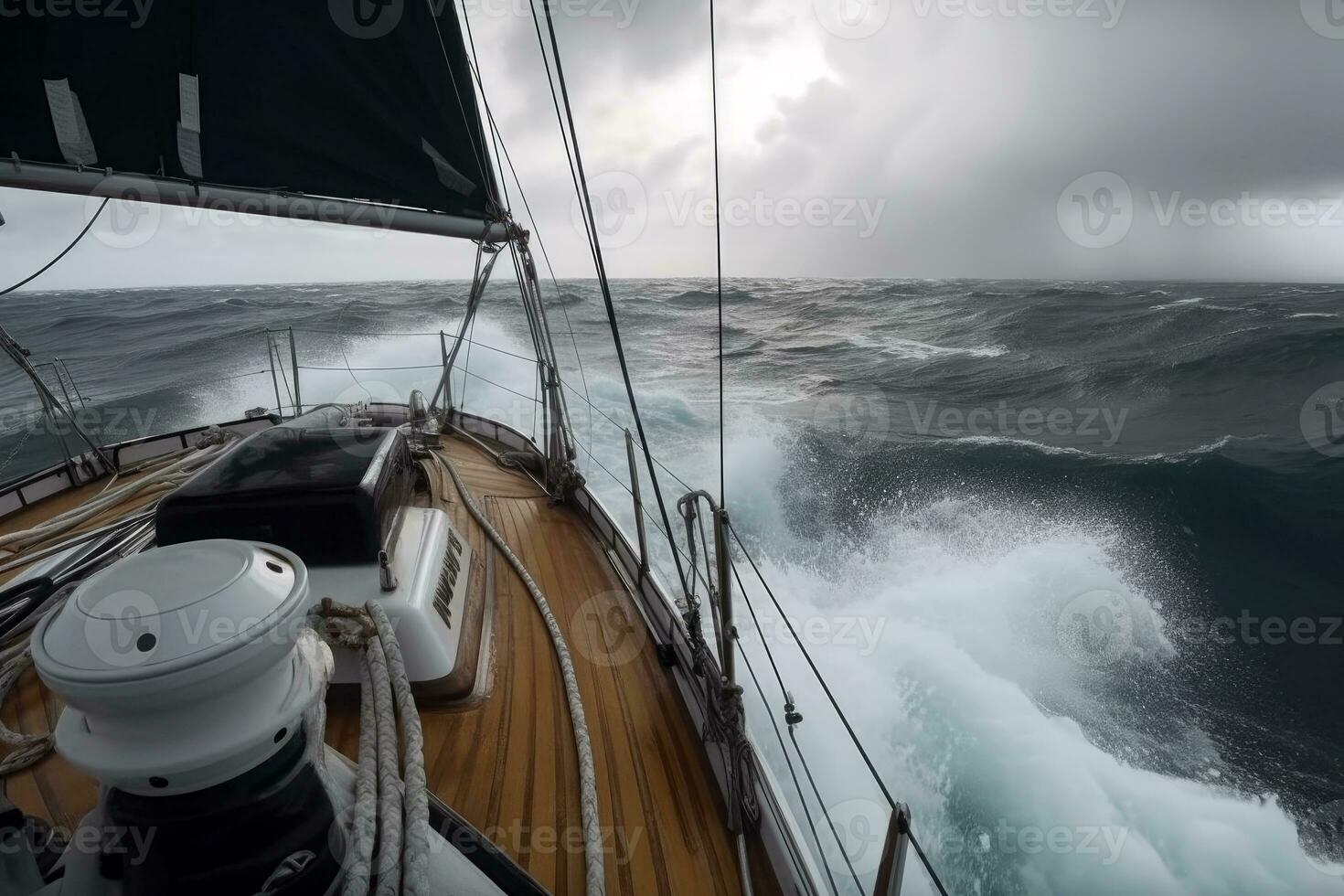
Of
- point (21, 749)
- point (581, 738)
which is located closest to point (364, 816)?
point (581, 738)

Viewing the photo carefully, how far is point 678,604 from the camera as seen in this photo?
6.98ft

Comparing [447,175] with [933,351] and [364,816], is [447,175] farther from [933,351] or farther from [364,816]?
[933,351]

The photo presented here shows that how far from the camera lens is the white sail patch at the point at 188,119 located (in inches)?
106

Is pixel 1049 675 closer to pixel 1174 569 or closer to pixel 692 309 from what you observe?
pixel 1174 569

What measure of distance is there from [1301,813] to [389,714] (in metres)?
4.75

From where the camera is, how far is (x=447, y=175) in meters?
3.30

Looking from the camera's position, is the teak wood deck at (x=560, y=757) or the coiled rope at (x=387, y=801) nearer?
the coiled rope at (x=387, y=801)

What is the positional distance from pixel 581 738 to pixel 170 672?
1.17 metres

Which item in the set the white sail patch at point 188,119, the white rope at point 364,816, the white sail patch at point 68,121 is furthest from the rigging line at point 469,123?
the white rope at point 364,816

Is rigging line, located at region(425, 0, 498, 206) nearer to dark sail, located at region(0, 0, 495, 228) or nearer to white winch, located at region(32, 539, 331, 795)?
dark sail, located at region(0, 0, 495, 228)

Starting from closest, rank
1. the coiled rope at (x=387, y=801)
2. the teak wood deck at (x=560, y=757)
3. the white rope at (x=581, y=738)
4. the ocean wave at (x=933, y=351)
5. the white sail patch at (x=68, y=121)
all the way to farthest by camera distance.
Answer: the coiled rope at (x=387, y=801)
the white rope at (x=581, y=738)
the teak wood deck at (x=560, y=757)
the white sail patch at (x=68, y=121)
the ocean wave at (x=933, y=351)

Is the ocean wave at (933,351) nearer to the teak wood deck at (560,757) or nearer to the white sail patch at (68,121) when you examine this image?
the teak wood deck at (560,757)

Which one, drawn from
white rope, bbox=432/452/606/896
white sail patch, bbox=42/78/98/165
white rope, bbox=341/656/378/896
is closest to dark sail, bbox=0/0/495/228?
white sail patch, bbox=42/78/98/165

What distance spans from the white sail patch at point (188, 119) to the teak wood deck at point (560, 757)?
7.71 ft
